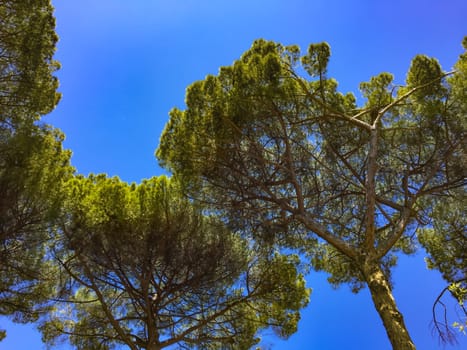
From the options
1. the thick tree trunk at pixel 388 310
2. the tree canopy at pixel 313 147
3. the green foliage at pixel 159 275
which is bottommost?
the thick tree trunk at pixel 388 310

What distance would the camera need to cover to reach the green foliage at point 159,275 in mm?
5656

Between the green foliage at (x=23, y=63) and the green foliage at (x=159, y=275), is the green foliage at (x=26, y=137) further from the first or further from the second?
the green foliage at (x=159, y=275)

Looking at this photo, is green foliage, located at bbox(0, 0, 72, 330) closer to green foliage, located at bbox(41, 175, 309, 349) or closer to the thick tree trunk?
green foliage, located at bbox(41, 175, 309, 349)

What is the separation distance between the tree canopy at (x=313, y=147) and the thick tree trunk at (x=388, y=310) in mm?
936

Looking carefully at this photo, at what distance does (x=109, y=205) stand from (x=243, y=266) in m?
2.43

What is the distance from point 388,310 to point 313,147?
11.3ft

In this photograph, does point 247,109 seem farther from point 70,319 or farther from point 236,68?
point 70,319

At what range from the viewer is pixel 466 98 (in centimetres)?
537

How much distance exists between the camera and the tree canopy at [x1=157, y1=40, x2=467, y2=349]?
18.3ft

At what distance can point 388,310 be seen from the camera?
3.81 meters

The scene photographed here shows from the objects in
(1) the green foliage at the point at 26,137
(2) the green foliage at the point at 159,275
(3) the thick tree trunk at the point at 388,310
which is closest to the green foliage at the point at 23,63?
(1) the green foliage at the point at 26,137

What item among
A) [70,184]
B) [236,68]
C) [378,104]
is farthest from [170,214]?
[378,104]

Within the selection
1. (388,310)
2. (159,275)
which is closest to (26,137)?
(159,275)

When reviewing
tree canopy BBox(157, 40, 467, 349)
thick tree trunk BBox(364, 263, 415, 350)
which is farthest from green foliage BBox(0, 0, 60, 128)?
thick tree trunk BBox(364, 263, 415, 350)
